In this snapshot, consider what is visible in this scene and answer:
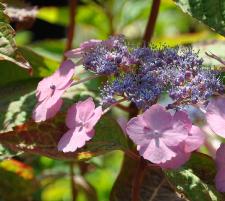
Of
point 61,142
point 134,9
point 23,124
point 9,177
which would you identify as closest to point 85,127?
point 61,142

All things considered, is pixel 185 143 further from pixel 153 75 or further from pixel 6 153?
pixel 6 153

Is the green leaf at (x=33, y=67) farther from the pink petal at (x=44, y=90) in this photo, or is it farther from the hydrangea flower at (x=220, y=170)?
the hydrangea flower at (x=220, y=170)

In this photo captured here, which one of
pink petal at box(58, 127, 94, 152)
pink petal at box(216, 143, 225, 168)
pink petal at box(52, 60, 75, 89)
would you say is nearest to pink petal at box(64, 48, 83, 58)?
pink petal at box(52, 60, 75, 89)

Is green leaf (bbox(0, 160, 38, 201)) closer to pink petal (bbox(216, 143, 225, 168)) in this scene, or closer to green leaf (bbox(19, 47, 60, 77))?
green leaf (bbox(19, 47, 60, 77))

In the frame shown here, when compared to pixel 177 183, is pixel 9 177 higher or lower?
lower

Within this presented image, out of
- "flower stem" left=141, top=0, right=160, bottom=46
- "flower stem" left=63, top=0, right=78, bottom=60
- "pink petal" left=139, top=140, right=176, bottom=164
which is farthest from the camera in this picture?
"flower stem" left=63, top=0, right=78, bottom=60

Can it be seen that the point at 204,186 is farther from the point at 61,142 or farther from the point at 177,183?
the point at 61,142
